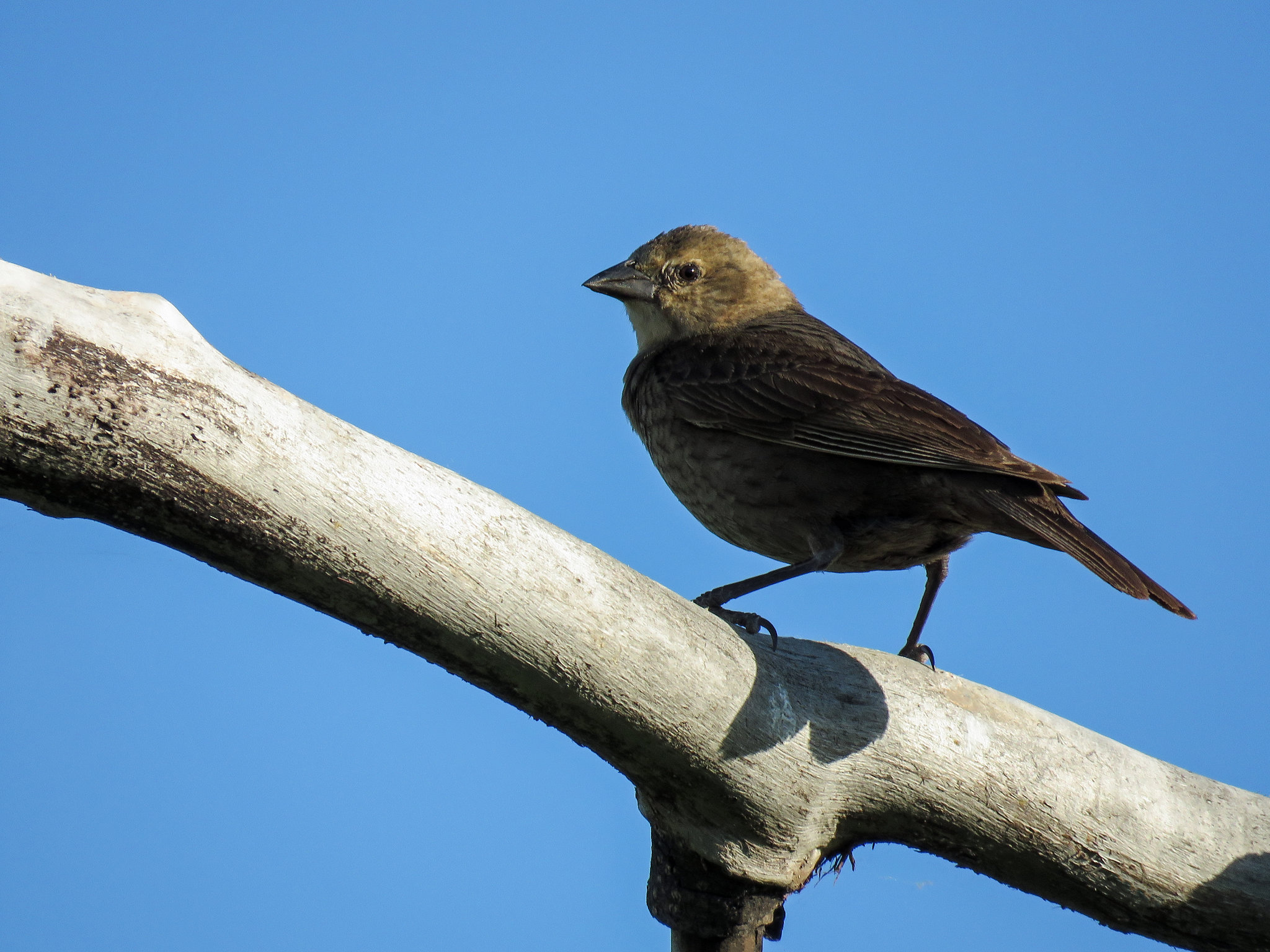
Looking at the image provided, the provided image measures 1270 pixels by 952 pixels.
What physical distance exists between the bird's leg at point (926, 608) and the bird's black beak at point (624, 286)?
6.28ft

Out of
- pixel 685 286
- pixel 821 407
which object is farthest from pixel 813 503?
pixel 685 286

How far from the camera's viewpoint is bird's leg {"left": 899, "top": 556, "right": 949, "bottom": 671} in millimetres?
4793

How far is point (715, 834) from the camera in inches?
141

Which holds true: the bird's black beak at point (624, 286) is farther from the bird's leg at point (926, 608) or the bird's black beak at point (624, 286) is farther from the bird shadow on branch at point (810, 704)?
the bird shadow on branch at point (810, 704)

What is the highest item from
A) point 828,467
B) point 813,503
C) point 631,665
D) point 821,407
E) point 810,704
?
point 821,407

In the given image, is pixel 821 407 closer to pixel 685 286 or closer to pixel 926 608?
pixel 926 608

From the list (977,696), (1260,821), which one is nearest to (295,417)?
(977,696)

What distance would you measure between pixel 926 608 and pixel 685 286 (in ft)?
6.49

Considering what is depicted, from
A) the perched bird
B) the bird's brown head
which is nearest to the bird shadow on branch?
the perched bird

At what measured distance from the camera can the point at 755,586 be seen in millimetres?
4184

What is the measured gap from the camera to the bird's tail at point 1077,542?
344 centimetres

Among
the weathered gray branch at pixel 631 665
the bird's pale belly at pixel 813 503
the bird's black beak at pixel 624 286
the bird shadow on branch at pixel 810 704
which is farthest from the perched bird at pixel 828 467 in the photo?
the weathered gray branch at pixel 631 665

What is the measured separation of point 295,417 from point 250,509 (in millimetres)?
262

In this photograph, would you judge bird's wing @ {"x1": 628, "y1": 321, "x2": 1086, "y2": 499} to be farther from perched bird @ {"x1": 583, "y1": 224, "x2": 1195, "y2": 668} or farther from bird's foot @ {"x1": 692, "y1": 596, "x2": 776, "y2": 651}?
bird's foot @ {"x1": 692, "y1": 596, "x2": 776, "y2": 651}
